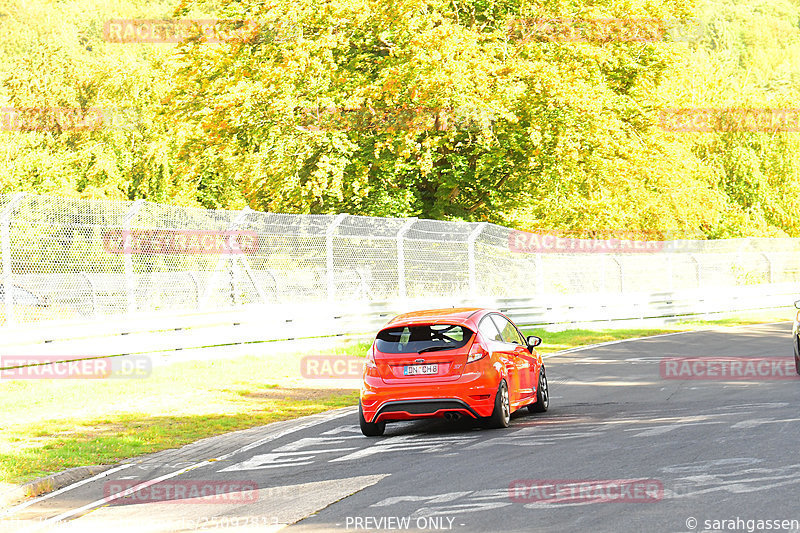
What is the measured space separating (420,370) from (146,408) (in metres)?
5.33

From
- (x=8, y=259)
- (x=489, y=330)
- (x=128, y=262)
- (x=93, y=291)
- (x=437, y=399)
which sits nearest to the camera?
(x=437, y=399)

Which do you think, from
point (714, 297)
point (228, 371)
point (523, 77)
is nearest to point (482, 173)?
point (523, 77)

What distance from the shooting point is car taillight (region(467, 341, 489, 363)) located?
1231 cm

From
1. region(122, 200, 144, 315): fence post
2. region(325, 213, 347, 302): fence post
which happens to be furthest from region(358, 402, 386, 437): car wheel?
region(325, 213, 347, 302): fence post

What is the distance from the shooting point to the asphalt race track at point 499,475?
7.41m

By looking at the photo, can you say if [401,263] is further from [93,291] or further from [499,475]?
[499,475]

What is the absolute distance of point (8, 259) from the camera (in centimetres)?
1658

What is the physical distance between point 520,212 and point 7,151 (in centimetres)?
2138

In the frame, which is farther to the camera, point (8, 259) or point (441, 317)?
point (8, 259)

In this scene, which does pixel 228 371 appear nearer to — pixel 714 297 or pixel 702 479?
pixel 702 479

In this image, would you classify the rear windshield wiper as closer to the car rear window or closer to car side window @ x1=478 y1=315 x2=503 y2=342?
the car rear window

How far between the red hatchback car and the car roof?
0.5 inches

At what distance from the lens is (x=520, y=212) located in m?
37.2

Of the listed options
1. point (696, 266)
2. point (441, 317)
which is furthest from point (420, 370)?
point (696, 266)
